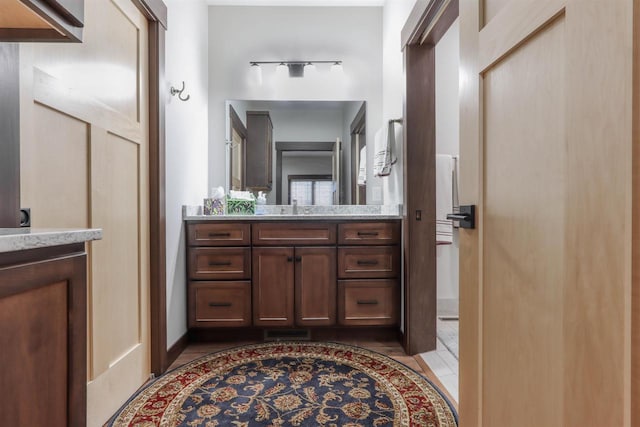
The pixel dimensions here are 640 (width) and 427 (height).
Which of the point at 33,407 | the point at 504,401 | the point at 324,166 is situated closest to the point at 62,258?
the point at 33,407

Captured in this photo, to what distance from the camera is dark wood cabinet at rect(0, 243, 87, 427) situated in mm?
526

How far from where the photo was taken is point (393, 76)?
2533mm

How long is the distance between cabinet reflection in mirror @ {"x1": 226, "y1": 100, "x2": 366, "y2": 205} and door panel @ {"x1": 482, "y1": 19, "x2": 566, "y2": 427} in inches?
77.7

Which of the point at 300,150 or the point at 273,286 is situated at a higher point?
the point at 300,150

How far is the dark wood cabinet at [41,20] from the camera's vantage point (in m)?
0.72

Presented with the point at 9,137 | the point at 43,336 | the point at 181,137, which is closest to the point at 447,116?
the point at 181,137

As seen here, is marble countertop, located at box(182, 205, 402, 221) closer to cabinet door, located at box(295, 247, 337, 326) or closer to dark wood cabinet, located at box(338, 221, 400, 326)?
dark wood cabinet, located at box(338, 221, 400, 326)

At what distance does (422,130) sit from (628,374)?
1.77 metres

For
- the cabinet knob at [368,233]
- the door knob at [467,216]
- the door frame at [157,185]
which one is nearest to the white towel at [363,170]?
the cabinet knob at [368,233]

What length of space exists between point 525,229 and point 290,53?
8.51 ft

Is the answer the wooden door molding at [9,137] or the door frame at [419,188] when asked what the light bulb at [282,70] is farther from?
the wooden door molding at [9,137]

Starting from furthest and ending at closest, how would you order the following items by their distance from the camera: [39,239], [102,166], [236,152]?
[236,152]
[102,166]
[39,239]

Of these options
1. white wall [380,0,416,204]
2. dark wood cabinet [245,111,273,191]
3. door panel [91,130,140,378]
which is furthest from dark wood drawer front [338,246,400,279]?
door panel [91,130,140,378]

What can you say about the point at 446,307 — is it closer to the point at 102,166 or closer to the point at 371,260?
the point at 371,260
